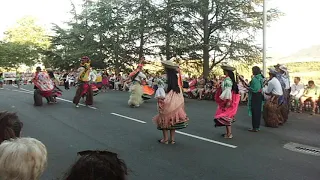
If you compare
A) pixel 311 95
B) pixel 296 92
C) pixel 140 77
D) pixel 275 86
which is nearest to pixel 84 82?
pixel 140 77

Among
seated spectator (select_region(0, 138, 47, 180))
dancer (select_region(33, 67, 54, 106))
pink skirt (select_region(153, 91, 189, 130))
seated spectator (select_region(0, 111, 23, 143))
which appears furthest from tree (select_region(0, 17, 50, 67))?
seated spectator (select_region(0, 138, 47, 180))

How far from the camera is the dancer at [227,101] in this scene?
806cm

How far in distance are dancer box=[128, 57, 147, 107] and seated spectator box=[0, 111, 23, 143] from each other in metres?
10.3

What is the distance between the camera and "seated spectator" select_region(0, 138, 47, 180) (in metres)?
2.22

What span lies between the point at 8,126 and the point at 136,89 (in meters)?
10.7

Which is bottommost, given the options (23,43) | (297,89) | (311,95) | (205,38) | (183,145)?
(183,145)

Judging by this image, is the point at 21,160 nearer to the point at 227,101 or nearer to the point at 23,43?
the point at 227,101

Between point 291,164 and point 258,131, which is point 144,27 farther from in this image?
point 291,164

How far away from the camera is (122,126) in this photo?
381 inches

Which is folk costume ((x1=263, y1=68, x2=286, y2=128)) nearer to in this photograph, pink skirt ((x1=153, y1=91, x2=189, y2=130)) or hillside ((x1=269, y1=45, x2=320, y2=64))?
pink skirt ((x1=153, y1=91, x2=189, y2=130))

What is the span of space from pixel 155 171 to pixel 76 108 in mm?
8391

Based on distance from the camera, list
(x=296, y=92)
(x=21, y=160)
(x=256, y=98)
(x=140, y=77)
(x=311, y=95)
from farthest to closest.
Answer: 1. (x=140, y=77)
2. (x=296, y=92)
3. (x=311, y=95)
4. (x=256, y=98)
5. (x=21, y=160)

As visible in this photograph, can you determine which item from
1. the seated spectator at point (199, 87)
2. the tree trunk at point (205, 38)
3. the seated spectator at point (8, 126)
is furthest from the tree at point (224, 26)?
the seated spectator at point (8, 126)

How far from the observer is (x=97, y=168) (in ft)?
6.11
